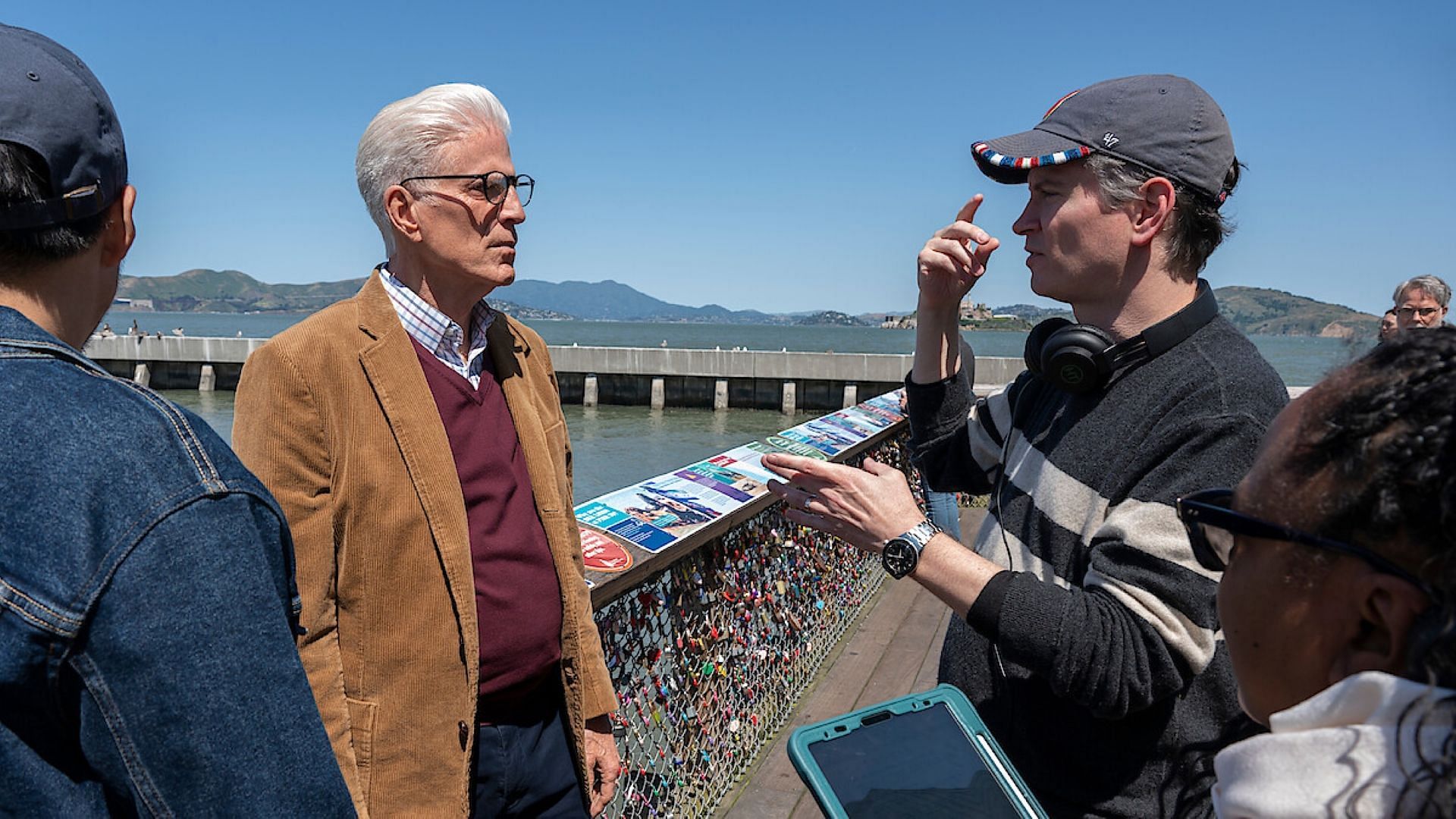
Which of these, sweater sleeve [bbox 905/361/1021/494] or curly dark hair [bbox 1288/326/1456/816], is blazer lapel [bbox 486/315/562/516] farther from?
curly dark hair [bbox 1288/326/1456/816]

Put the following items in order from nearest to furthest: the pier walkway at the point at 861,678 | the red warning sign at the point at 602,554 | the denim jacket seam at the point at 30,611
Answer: the denim jacket seam at the point at 30,611, the red warning sign at the point at 602,554, the pier walkway at the point at 861,678

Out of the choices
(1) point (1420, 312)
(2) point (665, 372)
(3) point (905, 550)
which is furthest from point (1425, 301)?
(2) point (665, 372)

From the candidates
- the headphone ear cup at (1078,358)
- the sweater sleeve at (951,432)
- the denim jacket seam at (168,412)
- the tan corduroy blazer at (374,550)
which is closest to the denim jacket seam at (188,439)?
the denim jacket seam at (168,412)

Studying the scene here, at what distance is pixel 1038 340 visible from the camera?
1.77 meters

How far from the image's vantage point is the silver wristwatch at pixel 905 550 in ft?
4.85

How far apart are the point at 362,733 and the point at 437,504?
1.42ft

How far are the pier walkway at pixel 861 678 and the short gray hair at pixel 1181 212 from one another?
172 cm

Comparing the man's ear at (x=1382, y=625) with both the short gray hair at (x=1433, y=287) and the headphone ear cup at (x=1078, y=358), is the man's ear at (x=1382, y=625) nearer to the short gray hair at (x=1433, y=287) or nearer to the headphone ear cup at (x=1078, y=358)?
the headphone ear cup at (x=1078, y=358)

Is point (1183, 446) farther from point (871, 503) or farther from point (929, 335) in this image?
point (929, 335)

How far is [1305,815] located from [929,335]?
1449 mm

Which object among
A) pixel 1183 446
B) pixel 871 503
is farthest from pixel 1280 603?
pixel 871 503

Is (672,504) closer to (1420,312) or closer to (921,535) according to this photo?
(921,535)

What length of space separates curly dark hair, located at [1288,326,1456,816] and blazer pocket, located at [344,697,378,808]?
5.07 ft

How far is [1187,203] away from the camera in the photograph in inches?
60.9
